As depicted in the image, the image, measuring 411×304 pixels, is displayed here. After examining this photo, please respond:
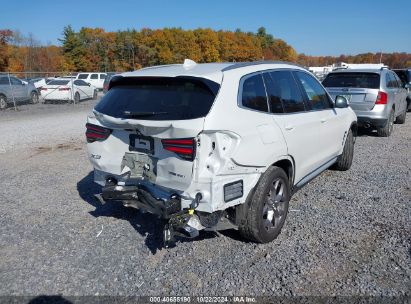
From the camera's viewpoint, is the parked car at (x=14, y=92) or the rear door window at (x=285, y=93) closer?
the rear door window at (x=285, y=93)

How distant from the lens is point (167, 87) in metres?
3.54

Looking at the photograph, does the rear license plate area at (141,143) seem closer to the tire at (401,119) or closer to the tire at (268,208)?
the tire at (268,208)

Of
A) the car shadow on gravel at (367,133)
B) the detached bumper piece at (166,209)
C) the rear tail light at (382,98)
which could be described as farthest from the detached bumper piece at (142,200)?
the car shadow on gravel at (367,133)

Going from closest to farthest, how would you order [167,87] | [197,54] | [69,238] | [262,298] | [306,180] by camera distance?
[262,298], [167,87], [69,238], [306,180], [197,54]

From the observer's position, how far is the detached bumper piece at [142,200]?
322cm

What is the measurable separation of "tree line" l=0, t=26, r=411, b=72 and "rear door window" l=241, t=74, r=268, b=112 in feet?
196

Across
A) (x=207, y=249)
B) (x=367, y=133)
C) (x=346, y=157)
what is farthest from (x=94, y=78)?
(x=207, y=249)

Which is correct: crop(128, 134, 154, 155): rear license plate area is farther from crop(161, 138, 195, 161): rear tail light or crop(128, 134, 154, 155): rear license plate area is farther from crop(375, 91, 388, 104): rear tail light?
crop(375, 91, 388, 104): rear tail light

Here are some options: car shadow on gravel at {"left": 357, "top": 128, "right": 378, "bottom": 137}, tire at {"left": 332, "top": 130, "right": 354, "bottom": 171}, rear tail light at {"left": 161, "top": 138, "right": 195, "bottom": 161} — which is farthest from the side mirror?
car shadow on gravel at {"left": 357, "top": 128, "right": 378, "bottom": 137}

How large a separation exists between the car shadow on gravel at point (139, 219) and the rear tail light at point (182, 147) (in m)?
1.21

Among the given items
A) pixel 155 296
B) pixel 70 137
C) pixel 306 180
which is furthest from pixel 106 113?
pixel 70 137

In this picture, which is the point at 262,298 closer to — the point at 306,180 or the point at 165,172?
the point at 165,172

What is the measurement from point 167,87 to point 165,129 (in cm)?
55

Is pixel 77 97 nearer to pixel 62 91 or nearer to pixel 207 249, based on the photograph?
pixel 62 91
